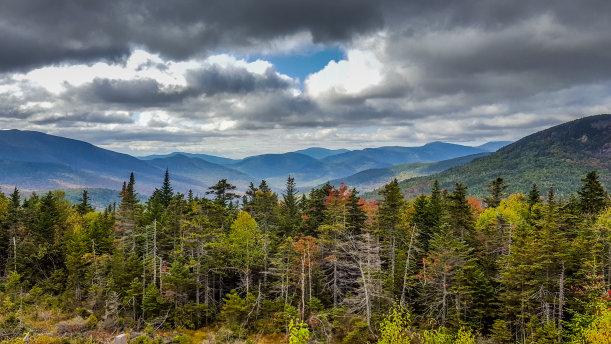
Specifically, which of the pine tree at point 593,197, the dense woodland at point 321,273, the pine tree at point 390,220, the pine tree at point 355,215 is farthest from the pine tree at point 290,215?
the pine tree at point 593,197

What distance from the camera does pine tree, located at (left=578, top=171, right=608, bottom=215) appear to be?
6762cm

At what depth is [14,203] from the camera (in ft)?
274

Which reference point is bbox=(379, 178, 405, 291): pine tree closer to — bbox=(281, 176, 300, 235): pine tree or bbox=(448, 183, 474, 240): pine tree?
bbox=(448, 183, 474, 240): pine tree

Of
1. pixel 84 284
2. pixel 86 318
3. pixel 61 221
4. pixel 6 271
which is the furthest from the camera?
pixel 61 221

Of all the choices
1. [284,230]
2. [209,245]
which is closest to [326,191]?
[284,230]

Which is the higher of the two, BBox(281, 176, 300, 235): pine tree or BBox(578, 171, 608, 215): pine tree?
BBox(578, 171, 608, 215): pine tree

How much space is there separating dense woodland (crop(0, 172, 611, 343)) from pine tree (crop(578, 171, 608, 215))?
17 cm

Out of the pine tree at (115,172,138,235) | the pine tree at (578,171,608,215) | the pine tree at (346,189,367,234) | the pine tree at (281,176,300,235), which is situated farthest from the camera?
the pine tree at (281,176,300,235)

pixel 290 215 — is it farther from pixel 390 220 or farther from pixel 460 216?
pixel 460 216

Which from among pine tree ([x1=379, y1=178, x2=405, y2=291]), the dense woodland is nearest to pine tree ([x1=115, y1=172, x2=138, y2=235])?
the dense woodland

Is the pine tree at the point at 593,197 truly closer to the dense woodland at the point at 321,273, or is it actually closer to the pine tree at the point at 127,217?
the dense woodland at the point at 321,273

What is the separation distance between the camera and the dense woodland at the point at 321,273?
47.7 m

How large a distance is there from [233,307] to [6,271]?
173ft

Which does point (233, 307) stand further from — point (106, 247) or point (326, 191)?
point (106, 247)
